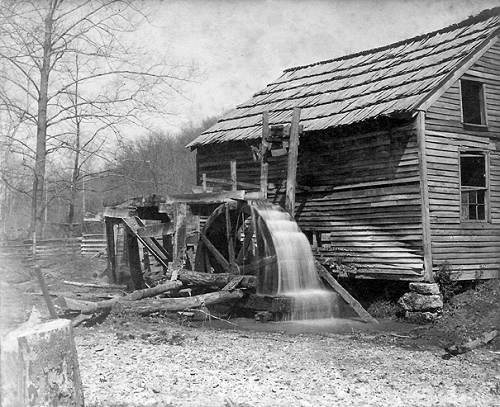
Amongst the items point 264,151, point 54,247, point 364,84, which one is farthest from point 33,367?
point 54,247

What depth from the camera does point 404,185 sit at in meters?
11.7

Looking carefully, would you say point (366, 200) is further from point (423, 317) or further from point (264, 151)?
point (423, 317)

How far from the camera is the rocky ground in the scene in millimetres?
5062

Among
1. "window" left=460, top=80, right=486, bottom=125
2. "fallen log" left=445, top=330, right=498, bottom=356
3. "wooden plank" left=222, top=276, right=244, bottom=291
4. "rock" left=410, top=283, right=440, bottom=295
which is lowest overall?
"fallen log" left=445, top=330, right=498, bottom=356

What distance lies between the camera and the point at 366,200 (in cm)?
1238

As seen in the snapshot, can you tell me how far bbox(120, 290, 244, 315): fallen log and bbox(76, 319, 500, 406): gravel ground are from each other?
0.49m

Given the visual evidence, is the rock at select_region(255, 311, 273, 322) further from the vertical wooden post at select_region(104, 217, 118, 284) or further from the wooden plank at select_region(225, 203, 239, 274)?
the vertical wooden post at select_region(104, 217, 118, 284)

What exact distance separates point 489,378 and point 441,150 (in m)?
6.34

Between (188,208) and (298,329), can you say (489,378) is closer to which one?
(298,329)

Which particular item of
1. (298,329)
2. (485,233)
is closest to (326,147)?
(485,233)

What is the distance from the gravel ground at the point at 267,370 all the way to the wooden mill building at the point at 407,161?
3.66 meters

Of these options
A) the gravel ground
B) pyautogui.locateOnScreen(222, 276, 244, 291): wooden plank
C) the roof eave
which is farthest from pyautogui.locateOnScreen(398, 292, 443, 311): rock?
the roof eave

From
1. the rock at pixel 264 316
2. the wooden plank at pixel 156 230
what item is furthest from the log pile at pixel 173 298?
the wooden plank at pixel 156 230

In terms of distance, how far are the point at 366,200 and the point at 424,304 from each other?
104 inches
